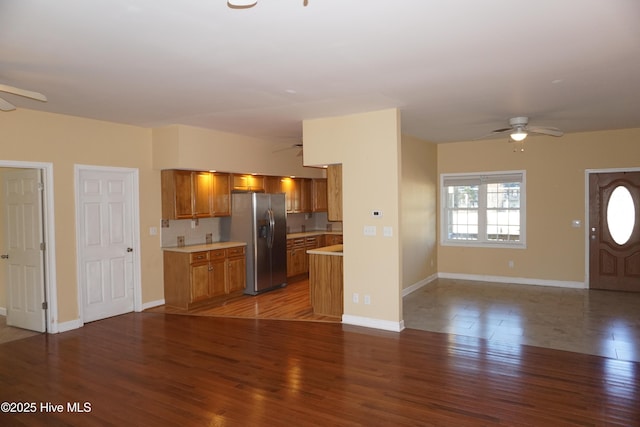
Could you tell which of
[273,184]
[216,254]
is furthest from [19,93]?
[273,184]

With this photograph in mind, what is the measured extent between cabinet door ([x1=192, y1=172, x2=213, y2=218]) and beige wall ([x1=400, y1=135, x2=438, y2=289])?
3077 mm

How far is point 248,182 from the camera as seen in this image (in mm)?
7430

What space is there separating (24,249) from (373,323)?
14.9 feet

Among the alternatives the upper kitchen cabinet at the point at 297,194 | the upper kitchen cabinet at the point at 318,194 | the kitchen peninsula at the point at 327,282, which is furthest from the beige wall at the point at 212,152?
the kitchen peninsula at the point at 327,282

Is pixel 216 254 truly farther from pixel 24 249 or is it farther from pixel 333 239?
pixel 333 239

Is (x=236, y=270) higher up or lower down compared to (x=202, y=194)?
lower down

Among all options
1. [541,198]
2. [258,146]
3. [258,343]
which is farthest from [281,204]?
[541,198]

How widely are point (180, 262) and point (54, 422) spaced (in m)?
3.28

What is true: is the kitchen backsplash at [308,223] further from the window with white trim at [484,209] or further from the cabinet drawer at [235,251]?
the window with white trim at [484,209]

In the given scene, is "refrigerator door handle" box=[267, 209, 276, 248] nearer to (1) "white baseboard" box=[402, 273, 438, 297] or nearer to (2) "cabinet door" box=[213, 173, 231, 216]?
(2) "cabinet door" box=[213, 173, 231, 216]

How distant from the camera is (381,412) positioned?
10.1ft

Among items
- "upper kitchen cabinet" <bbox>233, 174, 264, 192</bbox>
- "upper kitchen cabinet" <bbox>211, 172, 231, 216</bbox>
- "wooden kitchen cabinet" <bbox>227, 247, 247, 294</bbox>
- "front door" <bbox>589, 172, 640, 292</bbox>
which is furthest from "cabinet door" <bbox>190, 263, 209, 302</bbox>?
"front door" <bbox>589, 172, 640, 292</bbox>

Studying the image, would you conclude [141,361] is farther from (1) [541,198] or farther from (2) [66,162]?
(1) [541,198]

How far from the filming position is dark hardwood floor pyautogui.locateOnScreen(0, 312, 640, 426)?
3039 millimetres
